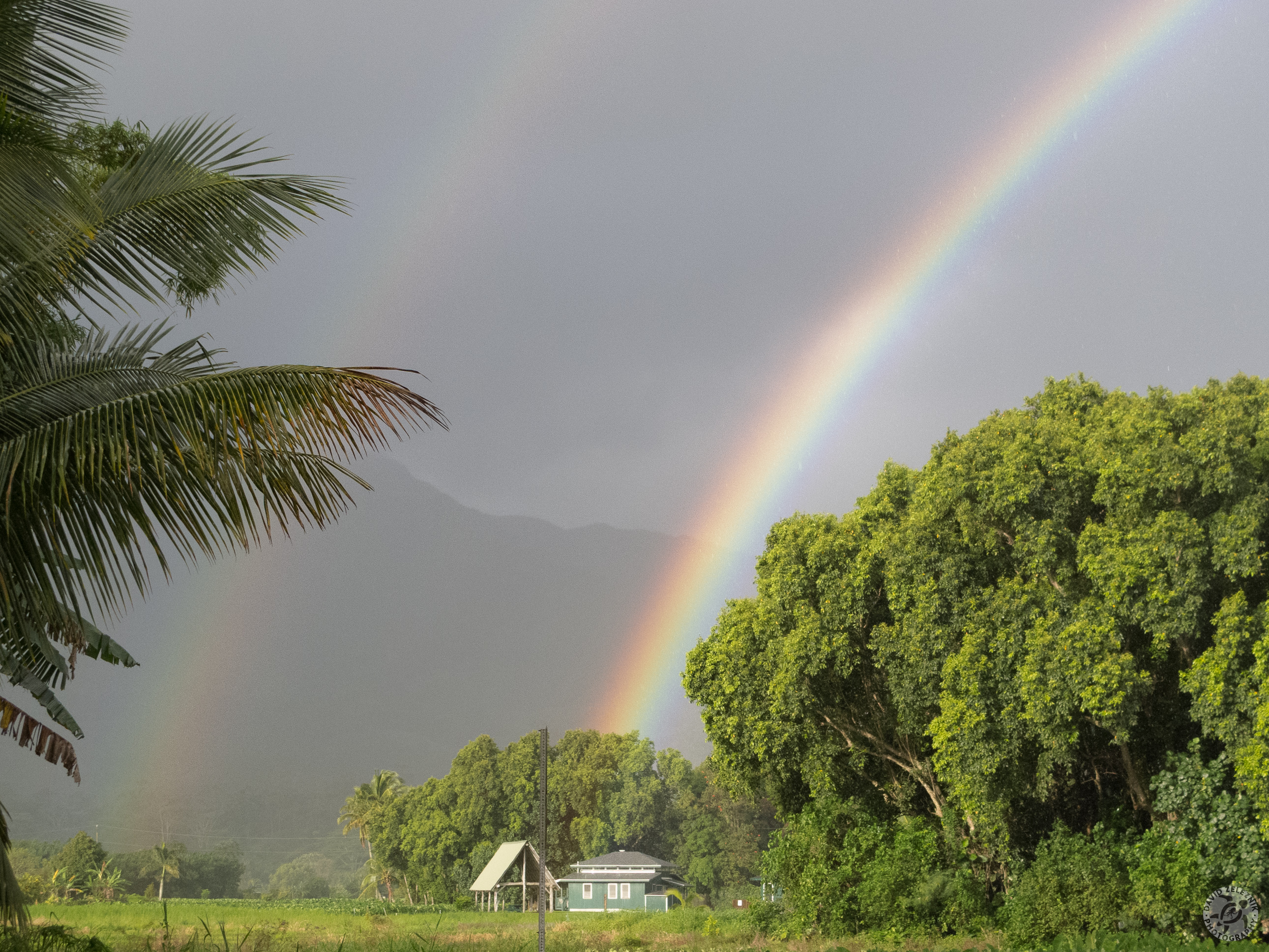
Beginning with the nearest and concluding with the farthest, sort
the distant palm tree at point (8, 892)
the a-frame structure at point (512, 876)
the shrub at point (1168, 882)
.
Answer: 1. the distant palm tree at point (8, 892)
2. the shrub at point (1168, 882)
3. the a-frame structure at point (512, 876)

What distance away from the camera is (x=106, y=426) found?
6125mm

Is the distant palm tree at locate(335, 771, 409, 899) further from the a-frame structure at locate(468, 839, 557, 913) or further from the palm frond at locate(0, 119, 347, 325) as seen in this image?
the palm frond at locate(0, 119, 347, 325)

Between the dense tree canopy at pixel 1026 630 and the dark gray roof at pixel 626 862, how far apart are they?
3623cm

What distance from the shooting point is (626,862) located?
66.1 m

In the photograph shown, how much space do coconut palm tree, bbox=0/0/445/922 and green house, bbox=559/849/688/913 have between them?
61.0 m

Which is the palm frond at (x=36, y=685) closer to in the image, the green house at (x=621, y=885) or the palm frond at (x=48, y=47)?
the palm frond at (x=48, y=47)

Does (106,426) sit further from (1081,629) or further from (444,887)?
(444,887)

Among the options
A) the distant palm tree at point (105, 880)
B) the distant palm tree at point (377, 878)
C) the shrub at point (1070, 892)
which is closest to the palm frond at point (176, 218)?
the shrub at point (1070, 892)

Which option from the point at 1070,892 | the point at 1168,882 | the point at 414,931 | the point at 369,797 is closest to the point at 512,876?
the point at 414,931

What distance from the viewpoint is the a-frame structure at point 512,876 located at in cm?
6800

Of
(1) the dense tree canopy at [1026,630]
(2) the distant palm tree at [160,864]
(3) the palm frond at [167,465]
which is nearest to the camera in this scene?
(3) the palm frond at [167,465]

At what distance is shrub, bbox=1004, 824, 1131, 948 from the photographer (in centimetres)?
2372

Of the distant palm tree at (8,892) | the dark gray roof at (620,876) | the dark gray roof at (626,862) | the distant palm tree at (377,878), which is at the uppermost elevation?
the distant palm tree at (377,878)

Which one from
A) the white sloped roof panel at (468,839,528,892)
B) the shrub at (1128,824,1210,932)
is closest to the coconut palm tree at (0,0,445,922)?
the shrub at (1128,824,1210,932)
